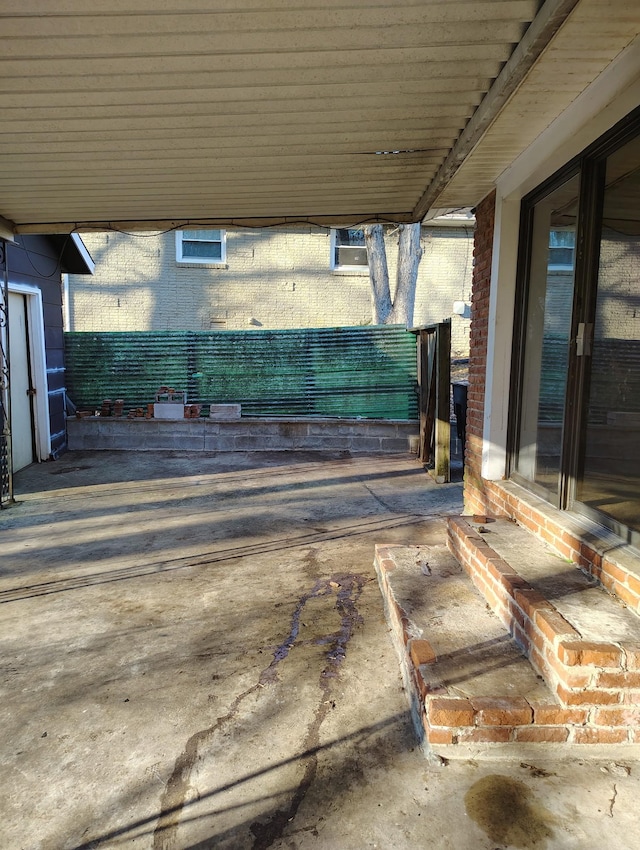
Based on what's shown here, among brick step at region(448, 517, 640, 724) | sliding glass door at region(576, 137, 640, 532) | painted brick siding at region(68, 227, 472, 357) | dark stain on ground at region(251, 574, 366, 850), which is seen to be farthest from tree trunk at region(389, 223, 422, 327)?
brick step at region(448, 517, 640, 724)

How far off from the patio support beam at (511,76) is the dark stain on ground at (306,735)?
9.87ft

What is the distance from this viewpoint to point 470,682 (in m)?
2.35

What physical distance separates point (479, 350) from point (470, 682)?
3.16 metres

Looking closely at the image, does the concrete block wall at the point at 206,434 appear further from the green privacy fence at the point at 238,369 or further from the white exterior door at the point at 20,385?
the white exterior door at the point at 20,385

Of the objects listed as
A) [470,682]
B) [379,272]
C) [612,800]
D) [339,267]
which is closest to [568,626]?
[470,682]

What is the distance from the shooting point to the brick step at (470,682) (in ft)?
7.22

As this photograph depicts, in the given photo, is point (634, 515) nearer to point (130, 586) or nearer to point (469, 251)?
point (130, 586)

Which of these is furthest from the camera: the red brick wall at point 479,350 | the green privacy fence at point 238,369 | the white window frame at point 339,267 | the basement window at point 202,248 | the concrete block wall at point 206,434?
the white window frame at point 339,267

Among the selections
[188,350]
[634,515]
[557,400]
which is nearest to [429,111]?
[557,400]

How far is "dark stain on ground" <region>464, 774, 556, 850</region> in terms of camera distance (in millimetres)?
1853

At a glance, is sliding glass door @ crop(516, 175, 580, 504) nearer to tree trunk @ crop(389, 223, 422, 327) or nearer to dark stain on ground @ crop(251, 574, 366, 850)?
dark stain on ground @ crop(251, 574, 366, 850)

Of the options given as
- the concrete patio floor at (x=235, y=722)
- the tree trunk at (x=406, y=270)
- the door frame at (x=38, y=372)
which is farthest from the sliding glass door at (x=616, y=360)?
the tree trunk at (x=406, y=270)

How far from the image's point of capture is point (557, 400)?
361cm

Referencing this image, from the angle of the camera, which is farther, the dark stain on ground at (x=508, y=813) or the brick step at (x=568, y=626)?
the brick step at (x=568, y=626)
